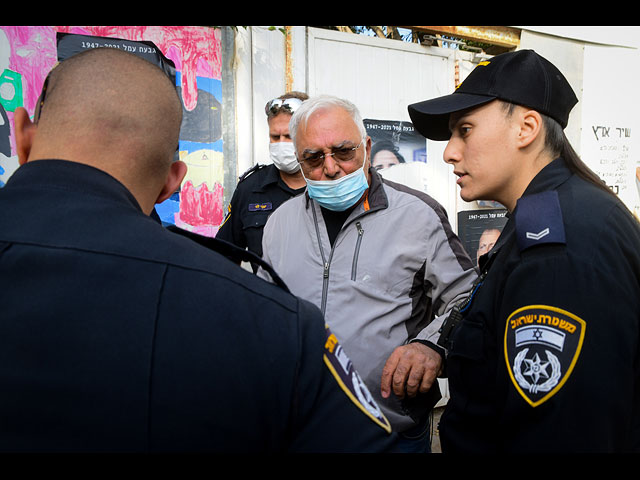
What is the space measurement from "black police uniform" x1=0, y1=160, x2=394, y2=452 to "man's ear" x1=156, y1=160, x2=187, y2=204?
195 millimetres

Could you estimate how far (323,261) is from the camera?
201 cm

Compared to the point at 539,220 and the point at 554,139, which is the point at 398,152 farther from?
the point at 539,220

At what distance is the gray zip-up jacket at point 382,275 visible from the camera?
6.08 feet

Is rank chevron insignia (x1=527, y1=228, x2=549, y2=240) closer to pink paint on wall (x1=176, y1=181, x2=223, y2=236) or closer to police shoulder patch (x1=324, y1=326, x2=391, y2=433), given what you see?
police shoulder patch (x1=324, y1=326, x2=391, y2=433)

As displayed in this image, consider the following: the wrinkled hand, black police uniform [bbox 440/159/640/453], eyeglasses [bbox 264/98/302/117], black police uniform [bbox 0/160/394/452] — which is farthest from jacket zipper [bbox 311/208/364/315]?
eyeglasses [bbox 264/98/302/117]

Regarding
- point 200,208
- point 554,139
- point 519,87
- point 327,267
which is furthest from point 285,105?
point 554,139

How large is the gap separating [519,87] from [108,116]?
125 centimetres

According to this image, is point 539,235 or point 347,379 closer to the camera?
point 347,379

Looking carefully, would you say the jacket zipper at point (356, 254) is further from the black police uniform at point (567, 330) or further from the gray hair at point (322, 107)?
the black police uniform at point (567, 330)

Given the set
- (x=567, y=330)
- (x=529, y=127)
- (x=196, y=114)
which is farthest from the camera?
(x=196, y=114)

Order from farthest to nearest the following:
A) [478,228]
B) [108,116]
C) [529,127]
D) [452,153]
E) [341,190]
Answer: [478,228]
[341,190]
[452,153]
[529,127]
[108,116]

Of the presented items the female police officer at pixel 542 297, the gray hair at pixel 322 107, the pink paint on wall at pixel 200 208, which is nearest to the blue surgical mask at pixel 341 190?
the gray hair at pixel 322 107

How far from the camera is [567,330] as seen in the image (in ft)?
3.50

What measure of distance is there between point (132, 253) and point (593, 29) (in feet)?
19.1
